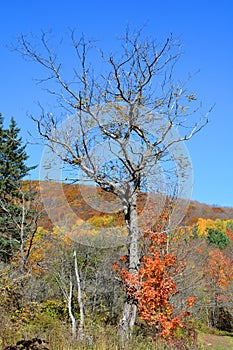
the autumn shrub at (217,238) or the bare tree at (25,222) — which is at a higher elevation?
the autumn shrub at (217,238)

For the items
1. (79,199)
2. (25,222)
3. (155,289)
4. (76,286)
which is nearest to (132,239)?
(79,199)

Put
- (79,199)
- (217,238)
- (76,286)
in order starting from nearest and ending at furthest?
(79,199) → (76,286) → (217,238)

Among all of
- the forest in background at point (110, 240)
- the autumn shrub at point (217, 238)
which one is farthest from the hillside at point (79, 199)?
the autumn shrub at point (217, 238)

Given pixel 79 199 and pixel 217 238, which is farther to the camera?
pixel 217 238

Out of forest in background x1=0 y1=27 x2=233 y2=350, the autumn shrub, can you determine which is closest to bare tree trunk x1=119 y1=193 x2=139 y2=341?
forest in background x1=0 y1=27 x2=233 y2=350

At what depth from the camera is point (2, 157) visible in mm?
20234

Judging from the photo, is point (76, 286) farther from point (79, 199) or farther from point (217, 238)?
point (217, 238)

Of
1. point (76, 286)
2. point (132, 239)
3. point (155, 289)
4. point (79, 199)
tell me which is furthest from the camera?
point (76, 286)

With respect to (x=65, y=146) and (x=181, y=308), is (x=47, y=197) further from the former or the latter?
(x=181, y=308)

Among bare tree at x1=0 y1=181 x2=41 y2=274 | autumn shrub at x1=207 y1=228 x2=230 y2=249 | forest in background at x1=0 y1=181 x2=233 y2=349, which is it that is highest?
autumn shrub at x1=207 y1=228 x2=230 y2=249

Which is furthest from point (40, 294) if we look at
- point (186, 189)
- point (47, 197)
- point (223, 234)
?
point (223, 234)

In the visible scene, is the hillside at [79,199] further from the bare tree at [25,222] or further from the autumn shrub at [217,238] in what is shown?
the autumn shrub at [217,238]

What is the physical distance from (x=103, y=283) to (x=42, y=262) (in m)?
1.88

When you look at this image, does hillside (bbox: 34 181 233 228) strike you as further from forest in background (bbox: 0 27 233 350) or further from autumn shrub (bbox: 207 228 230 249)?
autumn shrub (bbox: 207 228 230 249)
